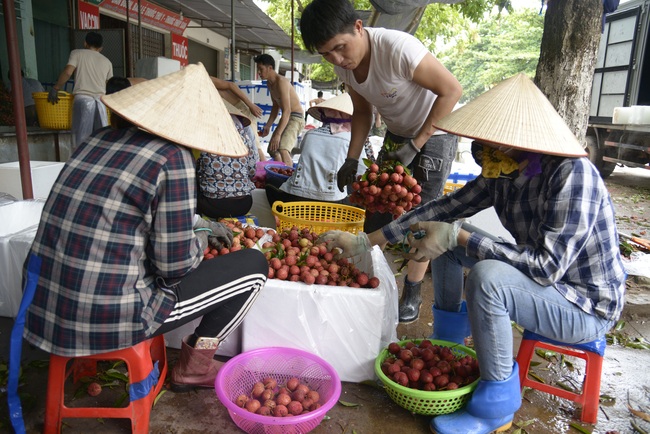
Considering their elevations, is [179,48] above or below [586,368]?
above

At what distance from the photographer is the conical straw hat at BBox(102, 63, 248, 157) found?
1.67 m

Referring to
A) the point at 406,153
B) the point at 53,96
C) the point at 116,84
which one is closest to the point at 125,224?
the point at 406,153

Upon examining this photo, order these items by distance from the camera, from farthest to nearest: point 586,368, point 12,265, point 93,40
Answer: point 93,40, point 12,265, point 586,368

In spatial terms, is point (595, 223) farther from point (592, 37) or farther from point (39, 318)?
point (592, 37)

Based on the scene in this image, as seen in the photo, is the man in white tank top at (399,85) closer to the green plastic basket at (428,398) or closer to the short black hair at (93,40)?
the green plastic basket at (428,398)

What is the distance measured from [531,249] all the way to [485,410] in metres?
0.69

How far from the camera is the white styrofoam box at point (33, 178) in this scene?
3.88 meters

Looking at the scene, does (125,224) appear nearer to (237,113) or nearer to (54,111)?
(237,113)

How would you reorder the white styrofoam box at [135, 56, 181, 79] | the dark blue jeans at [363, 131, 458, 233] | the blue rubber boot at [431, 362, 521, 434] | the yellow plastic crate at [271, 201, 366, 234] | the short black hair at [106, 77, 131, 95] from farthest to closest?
1. the white styrofoam box at [135, 56, 181, 79]
2. the short black hair at [106, 77, 131, 95]
3. the yellow plastic crate at [271, 201, 366, 234]
4. the dark blue jeans at [363, 131, 458, 233]
5. the blue rubber boot at [431, 362, 521, 434]

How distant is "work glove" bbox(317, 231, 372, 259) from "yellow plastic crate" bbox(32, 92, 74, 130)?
5162 millimetres

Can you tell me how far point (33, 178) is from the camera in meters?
4.01

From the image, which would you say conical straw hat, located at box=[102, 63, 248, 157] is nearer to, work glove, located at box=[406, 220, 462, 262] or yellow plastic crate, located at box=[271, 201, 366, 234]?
work glove, located at box=[406, 220, 462, 262]

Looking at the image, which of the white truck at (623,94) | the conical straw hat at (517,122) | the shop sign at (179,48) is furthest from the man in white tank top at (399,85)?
the shop sign at (179,48)

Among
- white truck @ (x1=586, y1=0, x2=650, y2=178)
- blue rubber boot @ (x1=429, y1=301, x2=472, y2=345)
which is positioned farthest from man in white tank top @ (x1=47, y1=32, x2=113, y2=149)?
white truck @ (x1=586, y1=0, x2=650, y2=178)
